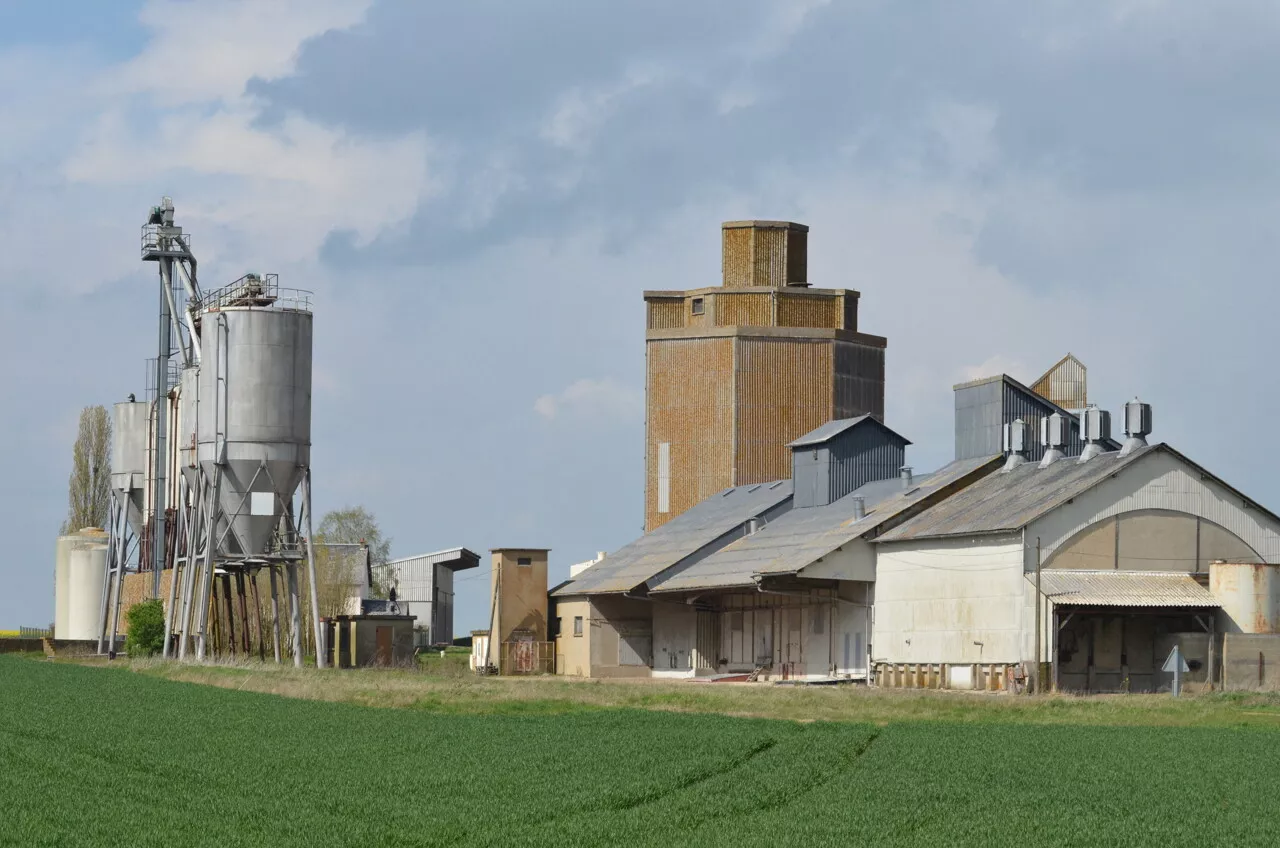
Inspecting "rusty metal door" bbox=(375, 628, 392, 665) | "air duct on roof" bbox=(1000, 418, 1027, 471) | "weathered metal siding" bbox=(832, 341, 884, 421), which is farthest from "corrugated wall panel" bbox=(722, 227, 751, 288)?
"air duct on roof" bbox=(1000, 418, 1027, 471)

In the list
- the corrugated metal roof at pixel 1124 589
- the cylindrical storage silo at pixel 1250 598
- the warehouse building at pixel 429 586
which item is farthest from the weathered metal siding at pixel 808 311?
the cylindrical storage silo at pixel 1250 598

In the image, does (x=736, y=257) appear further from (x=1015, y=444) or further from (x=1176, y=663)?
(x=1176, y=663)

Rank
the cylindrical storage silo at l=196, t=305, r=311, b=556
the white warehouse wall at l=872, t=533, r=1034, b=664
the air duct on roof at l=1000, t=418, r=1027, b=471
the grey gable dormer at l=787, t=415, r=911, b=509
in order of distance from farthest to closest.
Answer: the grey gable dormer at l=787, t=415, r=911, b=509 < the cylindrical storage silo at l=196, t=305, r=311, b=556 < the air duct on roof at l=1000, t=418, r=1027, b=471 < the white warehouse wall at l=872, t=533, r=1034, b=664

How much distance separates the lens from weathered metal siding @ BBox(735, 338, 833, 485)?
85375mm

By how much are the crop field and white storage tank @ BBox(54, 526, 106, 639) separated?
54.6m

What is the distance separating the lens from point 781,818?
2425 cm

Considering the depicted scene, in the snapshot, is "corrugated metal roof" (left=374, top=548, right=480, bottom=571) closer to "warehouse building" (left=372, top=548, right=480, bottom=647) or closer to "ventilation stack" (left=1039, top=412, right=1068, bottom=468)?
"warehouse building" (left=372, top=548, right=480, bottom=647)

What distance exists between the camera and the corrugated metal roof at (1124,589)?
49250 millimetres

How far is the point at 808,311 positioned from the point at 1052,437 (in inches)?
1224

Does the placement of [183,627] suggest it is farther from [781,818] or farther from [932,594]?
[781,818]

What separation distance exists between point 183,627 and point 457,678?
1273cm

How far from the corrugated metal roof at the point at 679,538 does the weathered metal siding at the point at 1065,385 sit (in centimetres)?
1021

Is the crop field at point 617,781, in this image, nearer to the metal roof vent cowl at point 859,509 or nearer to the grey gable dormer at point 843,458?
the metal roof vent cowl at point 859,509

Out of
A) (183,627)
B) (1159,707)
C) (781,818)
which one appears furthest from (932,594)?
(781,818)
